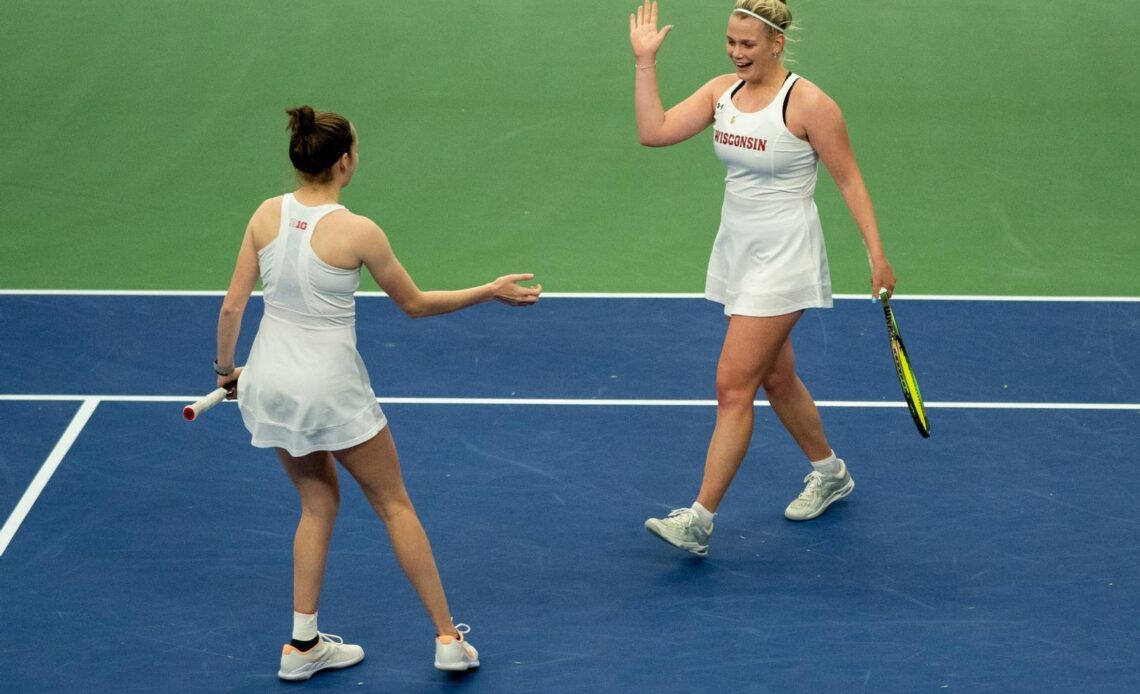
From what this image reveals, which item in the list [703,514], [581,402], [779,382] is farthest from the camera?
[581,402]

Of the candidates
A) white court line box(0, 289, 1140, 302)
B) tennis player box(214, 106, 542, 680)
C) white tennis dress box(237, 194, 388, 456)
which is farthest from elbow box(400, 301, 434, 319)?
white court line box(0, 289, 1140, 302)

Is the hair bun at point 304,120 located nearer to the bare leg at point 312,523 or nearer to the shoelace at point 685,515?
the bare leg at point 312,523

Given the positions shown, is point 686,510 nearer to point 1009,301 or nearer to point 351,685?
point 351,685

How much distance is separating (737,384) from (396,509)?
1518 millimetres

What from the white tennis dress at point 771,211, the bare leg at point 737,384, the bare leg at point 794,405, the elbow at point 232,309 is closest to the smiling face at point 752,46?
the white tennis dress at point 771,211

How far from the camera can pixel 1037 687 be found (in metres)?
5.48

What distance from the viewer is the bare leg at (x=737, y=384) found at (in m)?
6.15

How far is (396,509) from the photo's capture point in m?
5.39

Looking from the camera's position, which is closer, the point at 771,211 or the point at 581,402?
the point at 771,211

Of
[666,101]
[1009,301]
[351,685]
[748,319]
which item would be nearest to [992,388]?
[1009,301]

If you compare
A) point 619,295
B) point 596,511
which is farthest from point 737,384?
point 619,295

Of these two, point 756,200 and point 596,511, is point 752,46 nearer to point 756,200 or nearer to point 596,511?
point 756,200

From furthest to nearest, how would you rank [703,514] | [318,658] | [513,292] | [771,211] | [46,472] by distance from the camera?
[46,472], [703,514], [771,211], [318,658], [513,292]

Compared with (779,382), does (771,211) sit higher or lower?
higher
